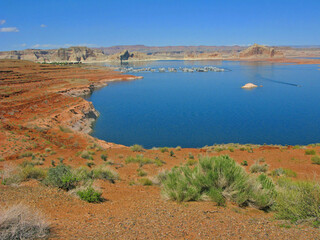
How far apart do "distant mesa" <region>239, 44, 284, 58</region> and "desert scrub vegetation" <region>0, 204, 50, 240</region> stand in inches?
7903

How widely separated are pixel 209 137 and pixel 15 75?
145 ft

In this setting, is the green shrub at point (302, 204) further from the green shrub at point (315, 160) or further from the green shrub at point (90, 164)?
the green shrub at point (90, 164)

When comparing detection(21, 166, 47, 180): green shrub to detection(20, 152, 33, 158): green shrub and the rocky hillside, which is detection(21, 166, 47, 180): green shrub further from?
the rocky hillside

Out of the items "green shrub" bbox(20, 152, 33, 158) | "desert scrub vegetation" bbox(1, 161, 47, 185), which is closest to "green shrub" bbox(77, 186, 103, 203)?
"desert scrub vegetation" bbox(1, 161, 47, 185)

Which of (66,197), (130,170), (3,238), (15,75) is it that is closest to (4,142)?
(130,170)

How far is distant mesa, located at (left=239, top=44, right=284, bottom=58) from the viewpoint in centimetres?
18312

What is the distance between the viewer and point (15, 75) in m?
51.1

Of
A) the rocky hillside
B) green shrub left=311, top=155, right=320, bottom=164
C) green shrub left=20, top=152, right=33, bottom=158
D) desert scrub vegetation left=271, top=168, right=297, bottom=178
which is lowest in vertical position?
green shrub left=20, top=152, right=33, bottom=158

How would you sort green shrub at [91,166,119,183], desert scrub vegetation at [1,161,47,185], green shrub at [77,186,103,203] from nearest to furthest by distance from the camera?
green shrub at [77,186,103,203] → desert scrub vegetation at [1,161,47,185] → green shrub at [91,166,119,183]

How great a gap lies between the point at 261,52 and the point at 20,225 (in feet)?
676

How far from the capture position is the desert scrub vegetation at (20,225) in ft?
12.3

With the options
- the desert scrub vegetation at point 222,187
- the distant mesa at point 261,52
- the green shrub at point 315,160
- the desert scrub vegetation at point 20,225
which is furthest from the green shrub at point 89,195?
the distant mesa at point 261,52

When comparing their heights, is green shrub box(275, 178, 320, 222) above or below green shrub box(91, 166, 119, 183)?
above

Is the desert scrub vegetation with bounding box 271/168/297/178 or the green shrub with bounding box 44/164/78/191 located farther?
the desert scrub vegetation with bounding box 271/168/297/178
